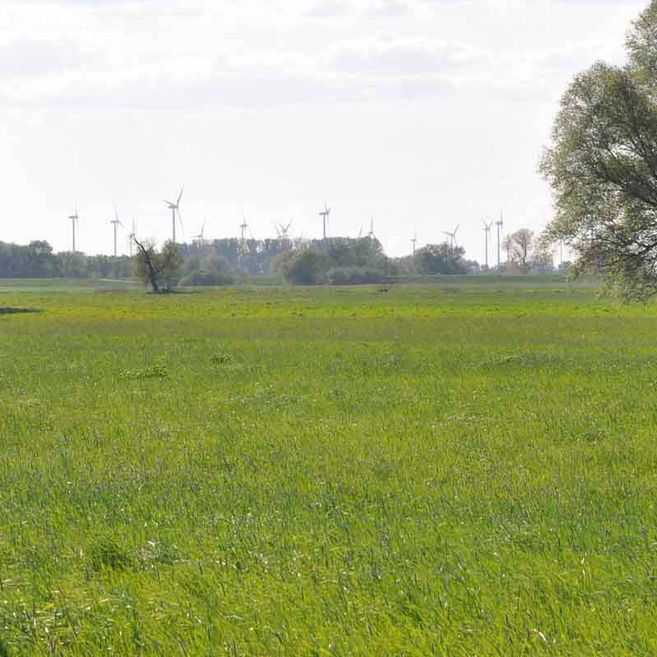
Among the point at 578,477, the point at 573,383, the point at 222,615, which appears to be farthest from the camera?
the point at 573,383

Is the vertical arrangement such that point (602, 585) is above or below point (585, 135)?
below

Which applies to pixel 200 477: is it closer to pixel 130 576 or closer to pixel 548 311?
pixel 130 576

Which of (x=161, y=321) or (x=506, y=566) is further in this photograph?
(x=161, y=321)

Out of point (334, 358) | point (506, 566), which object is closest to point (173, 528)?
point (506, 566)

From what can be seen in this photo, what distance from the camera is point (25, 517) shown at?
14.8m

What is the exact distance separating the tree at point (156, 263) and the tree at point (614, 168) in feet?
377

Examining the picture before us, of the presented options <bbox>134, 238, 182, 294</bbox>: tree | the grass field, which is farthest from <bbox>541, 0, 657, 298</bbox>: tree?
<bbox>134, 238, 182, 294</bbox>: tree

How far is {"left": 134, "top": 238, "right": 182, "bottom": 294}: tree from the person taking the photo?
156m

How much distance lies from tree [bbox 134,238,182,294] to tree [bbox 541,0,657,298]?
377 ft

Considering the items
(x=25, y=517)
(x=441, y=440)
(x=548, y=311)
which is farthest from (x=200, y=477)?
(x=548, y=311)

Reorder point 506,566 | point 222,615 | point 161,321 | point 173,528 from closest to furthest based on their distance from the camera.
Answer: point 222,615, point 506,566, point 173,528, point 161,321

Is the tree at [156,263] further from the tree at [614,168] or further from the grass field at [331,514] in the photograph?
the grass field at [331,514]

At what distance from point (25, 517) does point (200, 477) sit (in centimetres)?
335

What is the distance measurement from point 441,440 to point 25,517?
340 inches
